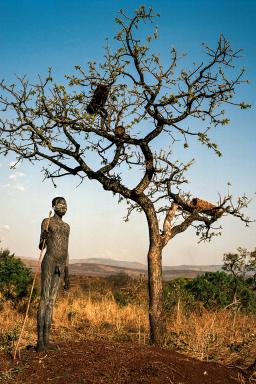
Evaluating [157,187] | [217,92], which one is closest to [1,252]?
[157,187]

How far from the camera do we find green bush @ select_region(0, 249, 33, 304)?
15.4m

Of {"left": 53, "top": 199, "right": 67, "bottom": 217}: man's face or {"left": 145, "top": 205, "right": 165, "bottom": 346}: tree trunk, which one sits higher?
{"left": 53, "top": 199, "right": 67, "bottom": 217}: man's face

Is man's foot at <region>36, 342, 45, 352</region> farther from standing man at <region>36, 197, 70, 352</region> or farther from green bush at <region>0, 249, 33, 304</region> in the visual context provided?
green bush at <region>0, 249, 33, 304</region>

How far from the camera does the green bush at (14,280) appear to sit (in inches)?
607

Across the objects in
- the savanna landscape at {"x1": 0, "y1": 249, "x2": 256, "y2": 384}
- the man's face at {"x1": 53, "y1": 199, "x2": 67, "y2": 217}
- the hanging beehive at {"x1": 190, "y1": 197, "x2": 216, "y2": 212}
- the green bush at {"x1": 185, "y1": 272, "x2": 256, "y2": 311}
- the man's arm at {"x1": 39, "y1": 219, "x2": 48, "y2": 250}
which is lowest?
the savanna landscape at {"x1": 0, "y1": 249, "x2": 256, "y2": 384}

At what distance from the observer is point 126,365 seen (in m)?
6.72

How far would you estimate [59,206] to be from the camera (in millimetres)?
8492

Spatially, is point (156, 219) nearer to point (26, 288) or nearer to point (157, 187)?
point (157, 187)

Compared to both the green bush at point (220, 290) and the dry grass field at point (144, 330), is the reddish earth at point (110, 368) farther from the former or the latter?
the green bush at point (220, 290)

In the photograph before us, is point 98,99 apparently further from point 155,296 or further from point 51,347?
point 51,347

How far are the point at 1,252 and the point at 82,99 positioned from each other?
485 inches

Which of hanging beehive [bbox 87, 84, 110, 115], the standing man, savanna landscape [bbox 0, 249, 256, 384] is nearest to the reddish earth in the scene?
savanna landscape [bbox 0, 249, 256, 384]

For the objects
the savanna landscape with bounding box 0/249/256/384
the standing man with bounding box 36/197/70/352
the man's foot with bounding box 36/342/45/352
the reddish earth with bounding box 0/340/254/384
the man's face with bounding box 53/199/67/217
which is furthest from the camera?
the man's face with bounding box 53/199/67/217

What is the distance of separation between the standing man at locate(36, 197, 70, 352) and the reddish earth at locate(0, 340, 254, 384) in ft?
1.63
